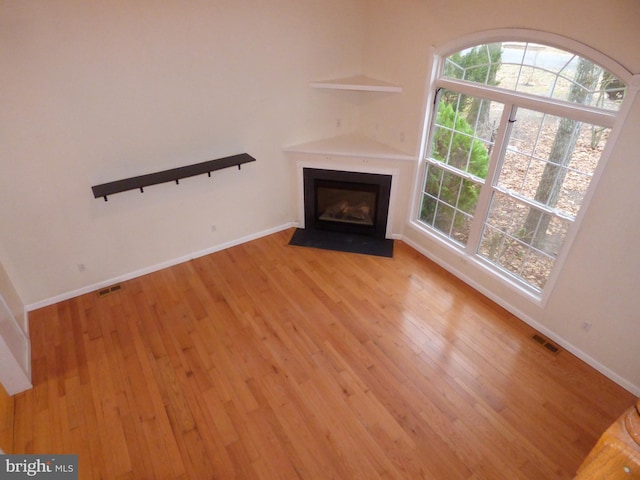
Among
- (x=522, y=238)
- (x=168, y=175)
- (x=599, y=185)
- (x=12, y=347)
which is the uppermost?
(x=599, y=185)

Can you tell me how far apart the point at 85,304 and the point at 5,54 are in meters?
2.37

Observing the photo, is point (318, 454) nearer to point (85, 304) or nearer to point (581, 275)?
point (581, 275)

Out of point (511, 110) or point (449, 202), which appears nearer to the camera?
point (511, 110)

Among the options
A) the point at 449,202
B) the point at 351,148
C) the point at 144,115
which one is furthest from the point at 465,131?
the point at 144,115

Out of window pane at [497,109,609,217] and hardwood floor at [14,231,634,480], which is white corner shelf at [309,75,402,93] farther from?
hardwood floor at [14,231,634,480]

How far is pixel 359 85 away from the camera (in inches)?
166

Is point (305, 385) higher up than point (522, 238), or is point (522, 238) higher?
point (522, 238)

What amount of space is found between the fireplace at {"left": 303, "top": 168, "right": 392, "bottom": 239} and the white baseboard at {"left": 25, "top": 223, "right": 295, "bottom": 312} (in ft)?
1.53

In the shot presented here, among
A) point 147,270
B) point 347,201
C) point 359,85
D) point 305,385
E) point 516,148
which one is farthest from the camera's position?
point 347,201

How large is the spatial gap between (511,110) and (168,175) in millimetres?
3366

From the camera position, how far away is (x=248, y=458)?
259 cm

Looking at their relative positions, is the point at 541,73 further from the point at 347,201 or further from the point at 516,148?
the point at 347,201

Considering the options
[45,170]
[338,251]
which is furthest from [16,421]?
[338,251]

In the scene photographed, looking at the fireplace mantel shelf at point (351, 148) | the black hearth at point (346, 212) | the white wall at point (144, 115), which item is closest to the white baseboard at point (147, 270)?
the white wall at point (144, 115)
